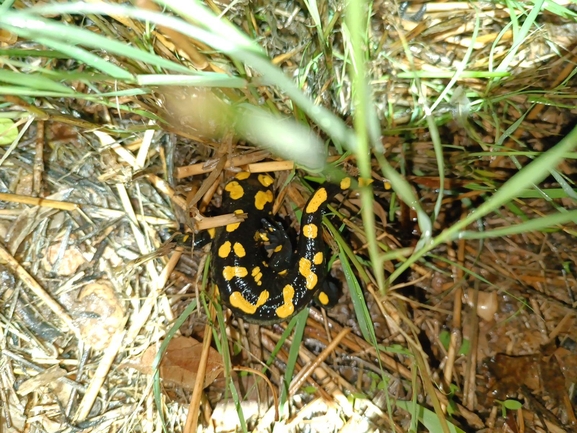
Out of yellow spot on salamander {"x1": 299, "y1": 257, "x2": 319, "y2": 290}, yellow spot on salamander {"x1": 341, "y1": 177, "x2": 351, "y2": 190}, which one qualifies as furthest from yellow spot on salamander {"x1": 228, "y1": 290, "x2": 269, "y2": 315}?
yellow spot on salamander {"x1": 341, "y1": 177, "x2": 351, "y2": 190}

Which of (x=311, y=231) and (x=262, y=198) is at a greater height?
(x=262, y=198)

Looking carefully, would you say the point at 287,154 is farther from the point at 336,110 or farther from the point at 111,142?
the point at 111,142

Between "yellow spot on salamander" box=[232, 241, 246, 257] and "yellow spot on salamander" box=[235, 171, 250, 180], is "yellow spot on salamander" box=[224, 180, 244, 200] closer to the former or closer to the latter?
"yellow spot on salamander" box=[235, 171, 250, 180]

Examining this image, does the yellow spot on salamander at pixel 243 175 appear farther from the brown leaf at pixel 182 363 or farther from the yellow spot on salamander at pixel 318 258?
the brown leaf at pixel 182 363

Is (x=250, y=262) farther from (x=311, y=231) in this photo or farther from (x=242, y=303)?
(x=311, y=231)

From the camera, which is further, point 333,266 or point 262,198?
point 333,266

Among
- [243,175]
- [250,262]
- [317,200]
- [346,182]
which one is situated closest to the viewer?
[346,182]

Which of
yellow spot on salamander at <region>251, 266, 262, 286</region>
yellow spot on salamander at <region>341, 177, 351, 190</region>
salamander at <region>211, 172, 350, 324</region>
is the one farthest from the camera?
yellow spot on salamander at <region>251, 266, 262, 286</region>

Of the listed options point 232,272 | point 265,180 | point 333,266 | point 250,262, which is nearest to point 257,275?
point 250,262

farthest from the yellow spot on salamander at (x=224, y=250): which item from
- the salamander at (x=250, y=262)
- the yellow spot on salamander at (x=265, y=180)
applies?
the yellow spot on salamander at (x=265, y=180)
